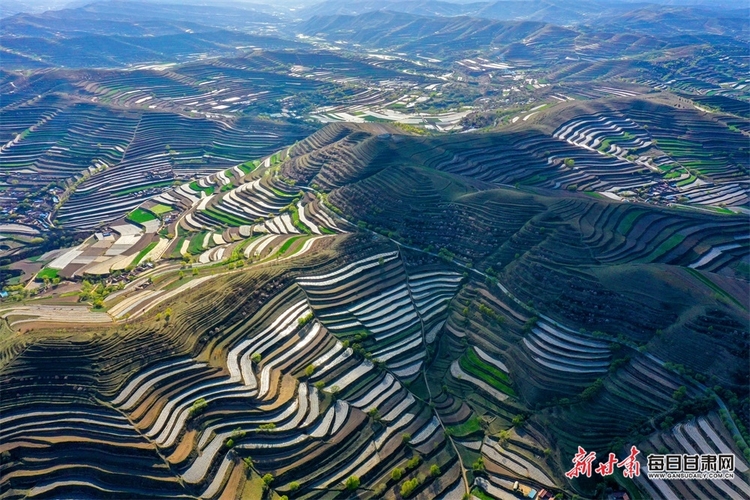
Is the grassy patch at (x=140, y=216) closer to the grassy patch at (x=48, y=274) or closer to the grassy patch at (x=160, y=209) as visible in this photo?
the grassy patch at (x=160, y=209)

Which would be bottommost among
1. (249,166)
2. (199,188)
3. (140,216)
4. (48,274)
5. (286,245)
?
(48,274)

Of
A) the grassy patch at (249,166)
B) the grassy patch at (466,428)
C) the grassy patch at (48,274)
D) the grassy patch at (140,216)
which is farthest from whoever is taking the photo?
the grassy patch at (249,166)

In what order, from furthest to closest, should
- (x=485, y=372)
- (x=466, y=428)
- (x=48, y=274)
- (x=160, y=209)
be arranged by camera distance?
(x=160, y=209) → (x=48, y=274) → (x=485, y=372) → (x=466, y=428)

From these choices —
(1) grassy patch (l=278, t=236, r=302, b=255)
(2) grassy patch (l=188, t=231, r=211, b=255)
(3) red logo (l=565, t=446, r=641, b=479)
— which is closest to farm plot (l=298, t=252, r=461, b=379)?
(1) grassy patch (l=278, t=236, r=302, b=255)

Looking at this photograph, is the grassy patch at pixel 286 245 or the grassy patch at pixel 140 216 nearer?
the grassy patch at pixel 286 245

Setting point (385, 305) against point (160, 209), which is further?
point (160, 209)

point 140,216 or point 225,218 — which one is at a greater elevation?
point 225,218

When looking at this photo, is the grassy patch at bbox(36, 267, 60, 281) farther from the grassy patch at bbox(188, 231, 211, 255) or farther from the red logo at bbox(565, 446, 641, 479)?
the red logo at bbox(565, 446, 641, 479)

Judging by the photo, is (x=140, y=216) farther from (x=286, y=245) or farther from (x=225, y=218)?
(x=286, y=245)

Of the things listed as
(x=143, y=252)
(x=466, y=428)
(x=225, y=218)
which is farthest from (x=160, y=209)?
(x=466, y=428)

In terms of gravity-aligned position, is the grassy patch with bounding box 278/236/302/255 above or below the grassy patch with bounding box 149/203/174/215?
above

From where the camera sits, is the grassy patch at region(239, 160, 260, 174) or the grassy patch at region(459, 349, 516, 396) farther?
the grassy patch at region(239, 160, 260, 174)

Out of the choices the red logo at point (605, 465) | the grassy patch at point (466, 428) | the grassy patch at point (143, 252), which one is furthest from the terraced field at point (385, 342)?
the red logo at point (605, 465)
